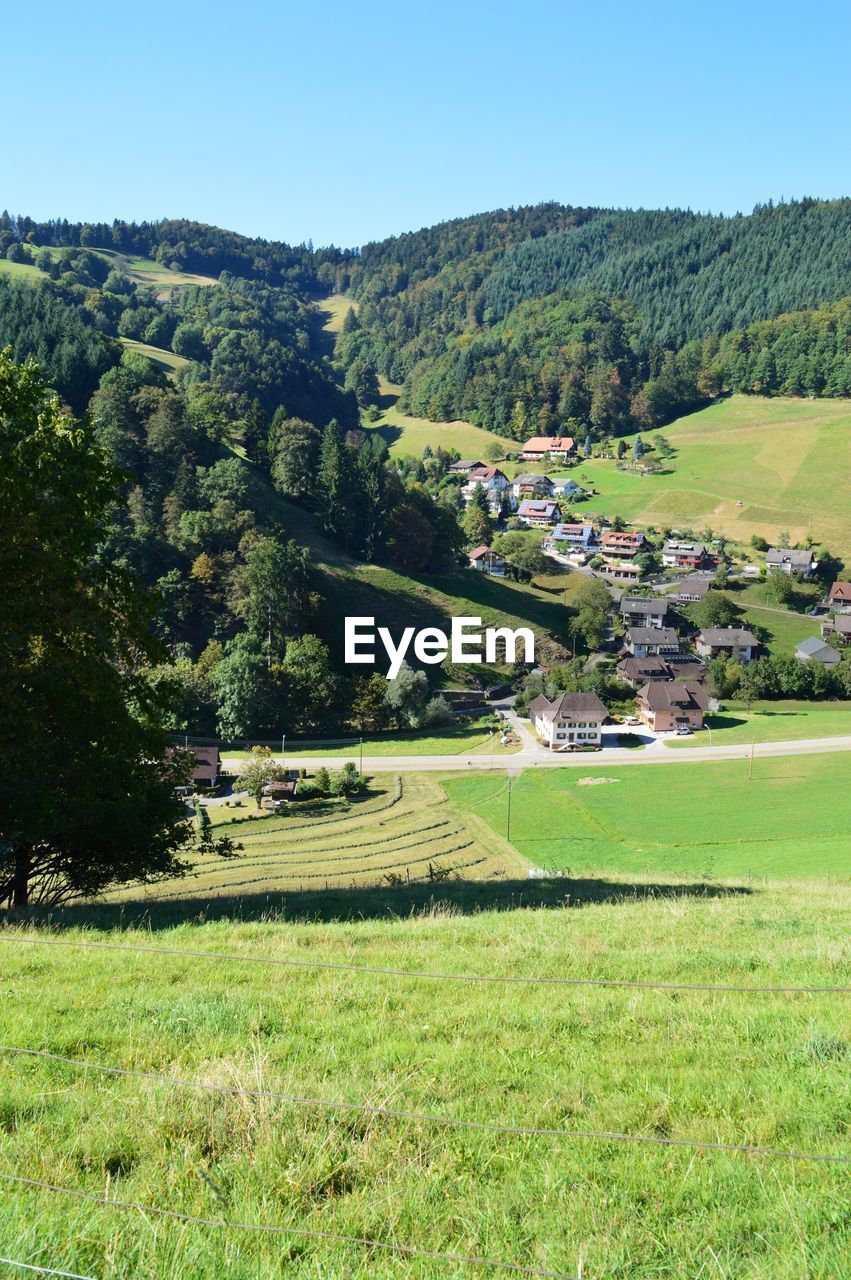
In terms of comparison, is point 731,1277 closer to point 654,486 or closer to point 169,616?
point 169,616

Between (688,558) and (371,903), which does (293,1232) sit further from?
(688,558)

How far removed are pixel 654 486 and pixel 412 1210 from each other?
14695cm

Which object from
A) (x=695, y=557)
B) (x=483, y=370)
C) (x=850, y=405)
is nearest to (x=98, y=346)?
(x=695, y=557)

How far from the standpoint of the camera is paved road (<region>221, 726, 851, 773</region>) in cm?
5894

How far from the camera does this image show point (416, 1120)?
4898 mm

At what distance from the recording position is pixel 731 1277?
11.7 feet

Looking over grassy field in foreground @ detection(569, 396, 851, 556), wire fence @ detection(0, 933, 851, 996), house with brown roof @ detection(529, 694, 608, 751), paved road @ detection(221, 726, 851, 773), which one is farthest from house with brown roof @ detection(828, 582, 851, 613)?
wire fence @ detection(0, 933, 851, 996)

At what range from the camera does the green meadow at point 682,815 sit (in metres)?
38.2

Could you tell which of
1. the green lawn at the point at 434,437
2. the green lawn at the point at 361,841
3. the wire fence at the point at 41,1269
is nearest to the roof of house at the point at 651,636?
the green lawn at the point at 361,841

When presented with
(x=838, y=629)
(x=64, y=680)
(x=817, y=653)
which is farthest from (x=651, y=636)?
(x=64, y=680)

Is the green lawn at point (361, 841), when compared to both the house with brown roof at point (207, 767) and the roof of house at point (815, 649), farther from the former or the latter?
the roof of house at point (815, 649)

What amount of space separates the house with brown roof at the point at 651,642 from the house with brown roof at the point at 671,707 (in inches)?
507

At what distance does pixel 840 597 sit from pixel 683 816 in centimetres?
6624

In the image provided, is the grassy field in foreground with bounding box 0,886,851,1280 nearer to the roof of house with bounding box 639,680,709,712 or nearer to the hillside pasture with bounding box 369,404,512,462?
the roof of house with bounding box 639,680,709,712
